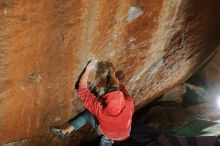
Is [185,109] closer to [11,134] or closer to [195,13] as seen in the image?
[195,13]

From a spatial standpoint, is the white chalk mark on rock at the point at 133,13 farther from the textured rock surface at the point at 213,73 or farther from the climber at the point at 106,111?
the textured rock surface at the point at 213,73

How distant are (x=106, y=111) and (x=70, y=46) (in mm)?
870

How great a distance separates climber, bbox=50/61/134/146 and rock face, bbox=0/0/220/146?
4.5 inches

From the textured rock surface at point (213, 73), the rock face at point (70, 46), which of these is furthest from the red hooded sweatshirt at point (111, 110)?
the textured rock surface at point (213, 73)

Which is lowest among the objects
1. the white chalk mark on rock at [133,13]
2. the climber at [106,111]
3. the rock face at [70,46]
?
the climber at [106,111]

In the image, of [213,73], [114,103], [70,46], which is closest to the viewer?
[70,46]

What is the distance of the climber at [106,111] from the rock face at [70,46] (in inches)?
4.5

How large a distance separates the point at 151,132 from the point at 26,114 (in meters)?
2.49

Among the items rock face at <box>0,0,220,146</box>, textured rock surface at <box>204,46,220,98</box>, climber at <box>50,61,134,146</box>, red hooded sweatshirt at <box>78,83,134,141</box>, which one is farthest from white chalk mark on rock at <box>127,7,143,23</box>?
textured rock surface at <box>204,46,220,98</box>

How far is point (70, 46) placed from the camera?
3477 millimetres

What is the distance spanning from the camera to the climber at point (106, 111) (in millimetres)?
3785

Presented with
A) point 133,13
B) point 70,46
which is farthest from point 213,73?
point 70,46

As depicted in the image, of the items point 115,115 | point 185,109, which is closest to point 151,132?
point 185,109

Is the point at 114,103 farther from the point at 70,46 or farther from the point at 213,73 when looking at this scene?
the point at 213,73
